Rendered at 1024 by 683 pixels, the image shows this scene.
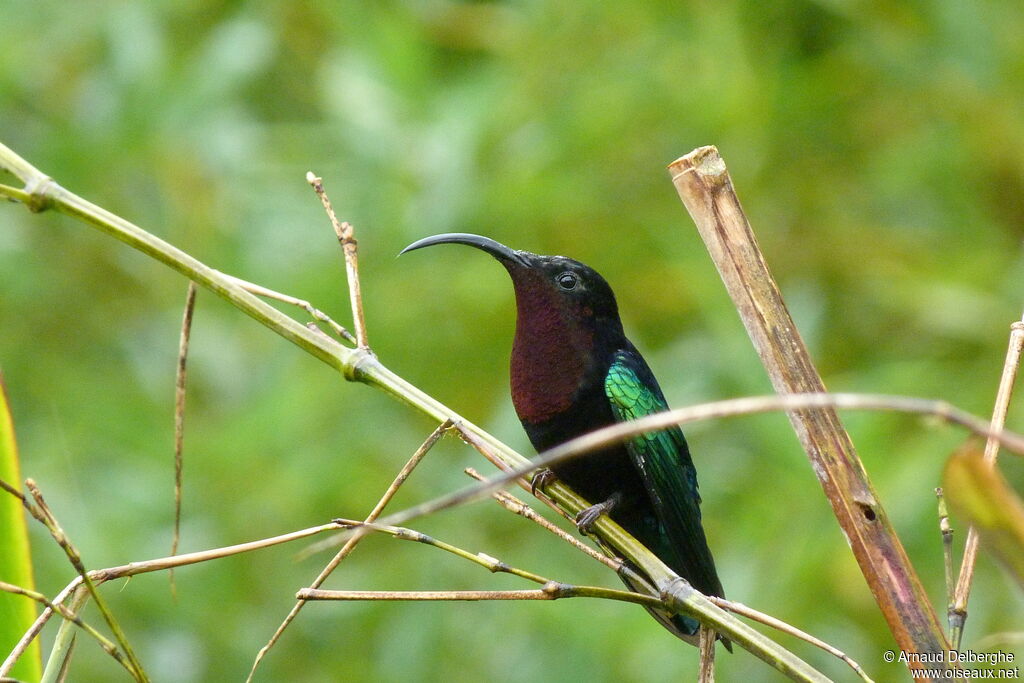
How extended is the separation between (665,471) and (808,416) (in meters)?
0.99

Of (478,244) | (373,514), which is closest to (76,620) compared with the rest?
(373,514)

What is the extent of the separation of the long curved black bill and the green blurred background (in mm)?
879

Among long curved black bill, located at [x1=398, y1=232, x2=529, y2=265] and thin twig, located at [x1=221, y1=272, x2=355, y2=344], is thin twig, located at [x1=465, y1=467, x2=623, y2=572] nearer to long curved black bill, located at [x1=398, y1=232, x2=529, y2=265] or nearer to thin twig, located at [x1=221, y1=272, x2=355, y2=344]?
thin twig, located at [x1=221, y1=272, x2=355, y2=344]

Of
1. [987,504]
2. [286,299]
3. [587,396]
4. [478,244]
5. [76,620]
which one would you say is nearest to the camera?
[987,504]

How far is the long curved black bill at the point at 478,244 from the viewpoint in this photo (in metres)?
1.97

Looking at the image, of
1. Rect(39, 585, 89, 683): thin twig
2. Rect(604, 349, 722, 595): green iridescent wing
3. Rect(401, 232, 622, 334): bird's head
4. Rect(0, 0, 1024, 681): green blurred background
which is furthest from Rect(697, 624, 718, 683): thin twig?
Rect(0, 0, 1024, 681): green blurred background

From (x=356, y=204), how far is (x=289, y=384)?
60 centimetres

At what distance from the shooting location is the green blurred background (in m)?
3.04

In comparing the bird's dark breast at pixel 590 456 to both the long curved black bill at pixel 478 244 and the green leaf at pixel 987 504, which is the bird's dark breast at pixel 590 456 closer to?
the long curved black bill at pixel 478 244

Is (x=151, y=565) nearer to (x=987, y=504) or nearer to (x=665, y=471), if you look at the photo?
(x=987, y=504)

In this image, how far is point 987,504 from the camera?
2.66ft

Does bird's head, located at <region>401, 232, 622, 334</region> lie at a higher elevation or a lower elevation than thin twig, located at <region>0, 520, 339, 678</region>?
higher

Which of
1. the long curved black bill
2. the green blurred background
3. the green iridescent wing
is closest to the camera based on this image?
the long curved black bill

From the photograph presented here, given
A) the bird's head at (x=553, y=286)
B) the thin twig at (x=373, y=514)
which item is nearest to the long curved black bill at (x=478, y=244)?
the bird's head at (x=553, y=286)
